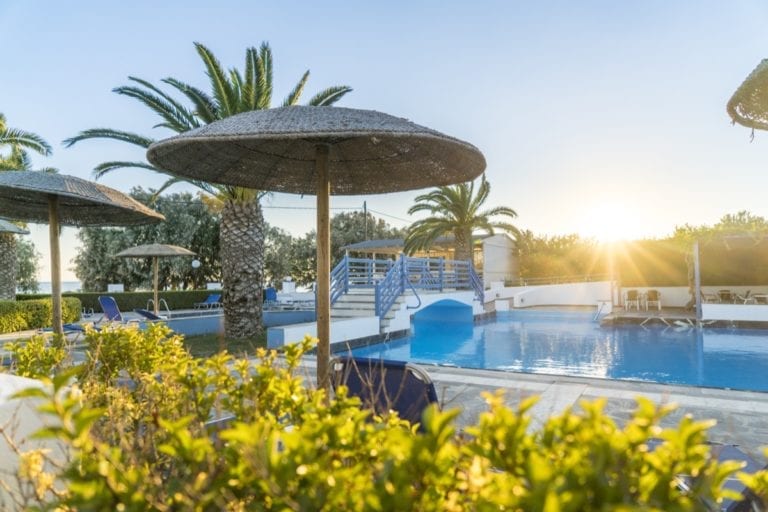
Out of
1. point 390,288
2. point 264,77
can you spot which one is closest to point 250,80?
point 264,77

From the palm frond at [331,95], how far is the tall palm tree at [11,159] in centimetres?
1206

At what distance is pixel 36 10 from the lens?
1011 centimetres

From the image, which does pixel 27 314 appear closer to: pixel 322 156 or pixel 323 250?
pixel 323 250

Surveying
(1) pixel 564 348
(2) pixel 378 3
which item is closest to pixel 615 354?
(1) pixel 564 348

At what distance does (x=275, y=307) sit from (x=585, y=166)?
13.5m

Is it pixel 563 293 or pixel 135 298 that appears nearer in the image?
pixel 135 298

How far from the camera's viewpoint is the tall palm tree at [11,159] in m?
16.7

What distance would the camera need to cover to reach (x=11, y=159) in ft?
58.9

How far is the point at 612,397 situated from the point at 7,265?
20574 mm

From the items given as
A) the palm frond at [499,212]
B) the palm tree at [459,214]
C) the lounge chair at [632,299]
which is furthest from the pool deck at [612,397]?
the palm frond at [499,212]

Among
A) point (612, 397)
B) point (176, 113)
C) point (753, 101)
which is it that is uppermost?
point (176, 113)

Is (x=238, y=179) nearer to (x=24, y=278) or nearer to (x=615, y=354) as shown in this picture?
(x=615, y=354)

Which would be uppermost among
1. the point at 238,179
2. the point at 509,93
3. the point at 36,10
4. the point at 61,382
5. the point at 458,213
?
the point at 36,10

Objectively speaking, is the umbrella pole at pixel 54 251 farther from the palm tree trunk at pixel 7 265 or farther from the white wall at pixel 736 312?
the white wall at pixel 736 312
